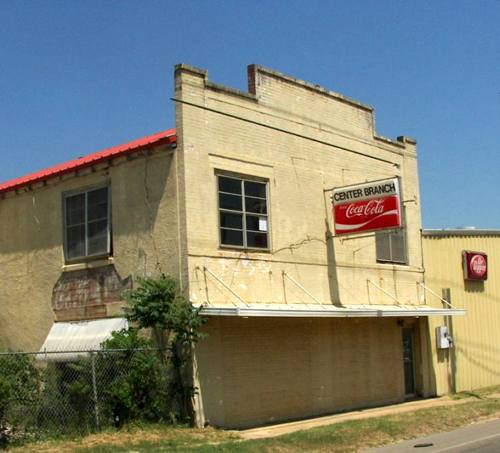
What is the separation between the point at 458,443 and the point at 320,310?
4.32m

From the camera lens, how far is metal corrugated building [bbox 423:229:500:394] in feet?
78.6

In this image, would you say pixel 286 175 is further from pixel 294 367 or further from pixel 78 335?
pixel 78 335

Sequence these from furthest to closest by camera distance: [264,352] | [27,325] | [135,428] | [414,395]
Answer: [414,395]
[27,325]
[264,352]
[135,428]

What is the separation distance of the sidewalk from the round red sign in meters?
4.14

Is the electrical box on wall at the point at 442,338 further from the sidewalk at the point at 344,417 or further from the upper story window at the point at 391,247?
the upper story window at the point at 391,247

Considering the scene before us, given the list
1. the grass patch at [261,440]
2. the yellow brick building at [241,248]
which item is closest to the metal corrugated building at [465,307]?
the yellow brick building at [241,248]

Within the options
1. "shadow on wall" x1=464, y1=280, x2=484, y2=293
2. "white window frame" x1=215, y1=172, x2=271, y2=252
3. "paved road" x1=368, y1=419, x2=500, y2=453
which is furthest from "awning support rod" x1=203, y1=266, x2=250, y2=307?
"shadow on wall" x1=464, y1=280, x2=484, y2=293

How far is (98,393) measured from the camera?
15.6 m

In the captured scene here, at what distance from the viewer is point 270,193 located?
1867 cm

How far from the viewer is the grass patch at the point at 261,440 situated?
1398 centimetres

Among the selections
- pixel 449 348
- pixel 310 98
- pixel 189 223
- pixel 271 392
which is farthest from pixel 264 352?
pixel 449 348

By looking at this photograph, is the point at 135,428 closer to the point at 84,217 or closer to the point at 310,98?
the point at 84,217

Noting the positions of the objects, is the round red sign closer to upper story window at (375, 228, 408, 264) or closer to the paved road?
upper story window at (375, 228, 408, 264)

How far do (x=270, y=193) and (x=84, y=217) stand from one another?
4.24 meters
